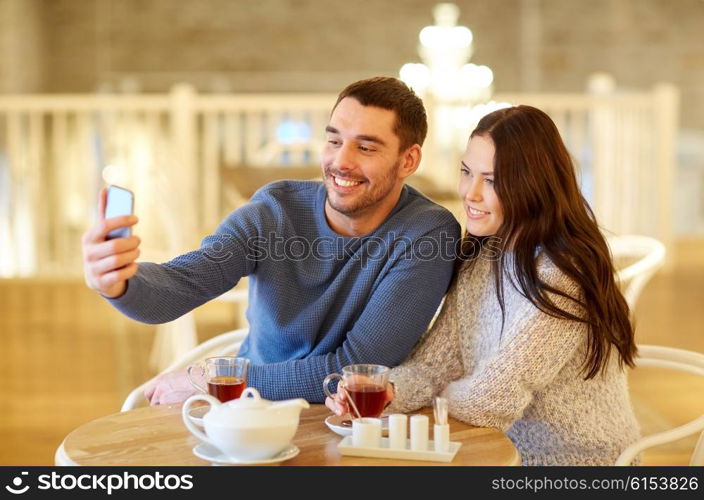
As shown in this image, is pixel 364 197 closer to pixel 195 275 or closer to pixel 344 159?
pixel 344 159

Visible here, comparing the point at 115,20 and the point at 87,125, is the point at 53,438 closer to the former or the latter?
the point at 87,125

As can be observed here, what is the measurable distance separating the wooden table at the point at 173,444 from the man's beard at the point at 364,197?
0.40 m

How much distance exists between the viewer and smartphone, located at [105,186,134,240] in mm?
1251

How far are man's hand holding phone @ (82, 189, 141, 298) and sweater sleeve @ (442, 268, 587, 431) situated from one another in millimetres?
530

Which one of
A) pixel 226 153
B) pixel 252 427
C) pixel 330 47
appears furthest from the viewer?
pixel 330 47

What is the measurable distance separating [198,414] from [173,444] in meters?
0.10

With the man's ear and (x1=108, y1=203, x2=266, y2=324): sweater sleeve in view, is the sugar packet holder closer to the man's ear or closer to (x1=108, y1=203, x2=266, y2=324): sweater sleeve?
(x1=108, y1=203, x2=266, y2=324): sweater sleeve

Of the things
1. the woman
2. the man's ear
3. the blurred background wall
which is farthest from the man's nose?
the blurred background wall

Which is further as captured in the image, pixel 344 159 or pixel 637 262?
pixel 637 262

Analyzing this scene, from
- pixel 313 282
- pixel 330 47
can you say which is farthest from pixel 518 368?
pixel 330 47

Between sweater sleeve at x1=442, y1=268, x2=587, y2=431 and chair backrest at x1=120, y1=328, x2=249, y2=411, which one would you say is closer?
sweater sleeve at x1=442, y1=268, x2=587, y2=431

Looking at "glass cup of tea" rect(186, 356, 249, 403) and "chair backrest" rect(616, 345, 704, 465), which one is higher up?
"glass cup of tea" rect(186, 356, 249, 403)

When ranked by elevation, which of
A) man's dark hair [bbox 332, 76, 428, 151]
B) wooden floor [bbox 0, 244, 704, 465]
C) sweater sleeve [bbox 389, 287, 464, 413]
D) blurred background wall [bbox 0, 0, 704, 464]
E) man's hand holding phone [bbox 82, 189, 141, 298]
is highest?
blurred background wall [bbox 0, 0, 704, 464]

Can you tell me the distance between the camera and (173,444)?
52.1 inches
